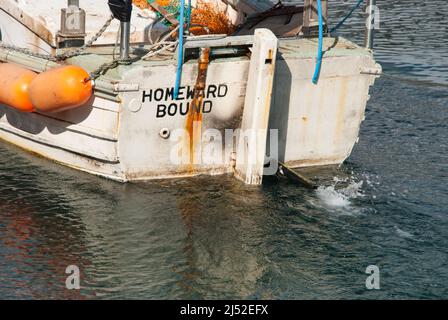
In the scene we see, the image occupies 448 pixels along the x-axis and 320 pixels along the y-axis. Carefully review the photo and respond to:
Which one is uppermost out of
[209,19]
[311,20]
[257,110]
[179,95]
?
[311,20]

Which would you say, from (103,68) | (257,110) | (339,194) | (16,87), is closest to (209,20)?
(257,110)

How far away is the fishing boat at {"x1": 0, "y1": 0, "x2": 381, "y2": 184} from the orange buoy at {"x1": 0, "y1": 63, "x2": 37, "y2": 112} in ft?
0.05

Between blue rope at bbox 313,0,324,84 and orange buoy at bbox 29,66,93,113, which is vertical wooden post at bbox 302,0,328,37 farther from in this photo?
orange buoy at bbox 29,66,93,113

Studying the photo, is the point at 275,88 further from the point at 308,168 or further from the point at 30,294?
the point at 30,294

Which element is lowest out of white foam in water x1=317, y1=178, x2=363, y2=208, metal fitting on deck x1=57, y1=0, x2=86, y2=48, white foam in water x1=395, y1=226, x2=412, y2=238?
white foam in water x1=395, y1=226, x2=412, y2=238

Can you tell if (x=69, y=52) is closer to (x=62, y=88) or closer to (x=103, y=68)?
(x=103, y=68)

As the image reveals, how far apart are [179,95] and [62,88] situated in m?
1.48

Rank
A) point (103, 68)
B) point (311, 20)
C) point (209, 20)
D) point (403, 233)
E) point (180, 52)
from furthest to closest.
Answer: point (209, 20), point (311, 20), point (103, 68), point (180, 52), point (403, 233)

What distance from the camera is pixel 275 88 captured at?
12.0 m

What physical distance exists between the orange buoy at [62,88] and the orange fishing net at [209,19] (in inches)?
101

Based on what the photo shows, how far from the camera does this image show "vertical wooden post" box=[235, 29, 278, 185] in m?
11.4

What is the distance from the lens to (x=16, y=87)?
11.9 meters

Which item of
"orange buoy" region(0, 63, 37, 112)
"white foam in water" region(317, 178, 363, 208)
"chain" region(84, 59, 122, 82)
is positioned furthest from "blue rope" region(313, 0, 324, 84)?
"orange buoy" region(0, 63, 37, 112)
